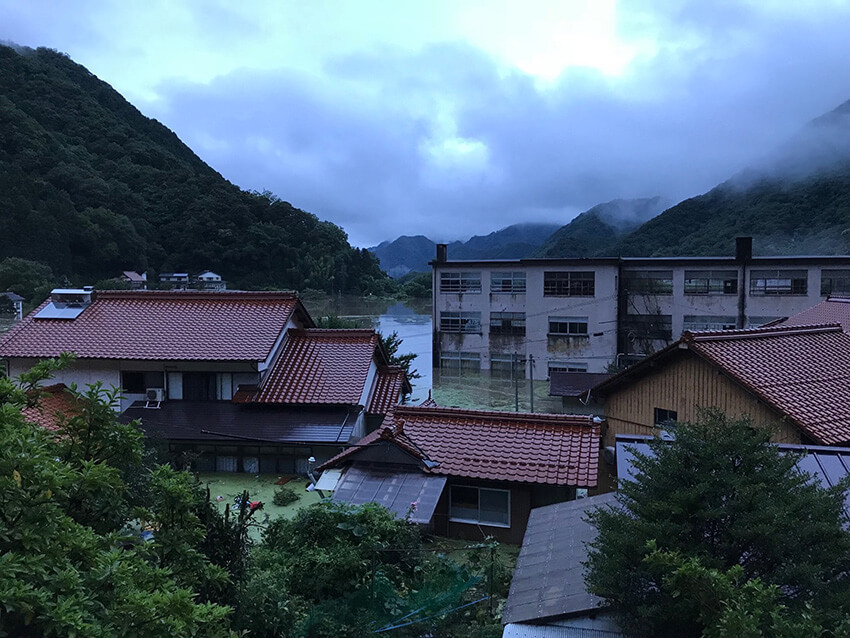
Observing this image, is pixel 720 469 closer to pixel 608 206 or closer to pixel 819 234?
pixel 819 234

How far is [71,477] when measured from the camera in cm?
411

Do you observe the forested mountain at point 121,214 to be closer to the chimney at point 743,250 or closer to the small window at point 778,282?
the chimney at point 743,250

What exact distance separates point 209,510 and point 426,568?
445cm

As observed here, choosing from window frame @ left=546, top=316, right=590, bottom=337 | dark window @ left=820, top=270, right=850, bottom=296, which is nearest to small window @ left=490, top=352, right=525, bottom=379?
window frame @ left=546, top=316, right=590, bottom=337

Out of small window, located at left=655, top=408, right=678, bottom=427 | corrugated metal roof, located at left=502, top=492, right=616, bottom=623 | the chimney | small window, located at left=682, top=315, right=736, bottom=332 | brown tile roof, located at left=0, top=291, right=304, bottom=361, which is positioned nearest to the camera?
corrugated metal roof, located at left=502, top=492, right=616, bottom=623

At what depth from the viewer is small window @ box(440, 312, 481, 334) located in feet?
136

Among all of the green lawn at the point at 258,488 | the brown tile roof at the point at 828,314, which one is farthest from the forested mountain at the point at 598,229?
the green lawn at the point at 258,488

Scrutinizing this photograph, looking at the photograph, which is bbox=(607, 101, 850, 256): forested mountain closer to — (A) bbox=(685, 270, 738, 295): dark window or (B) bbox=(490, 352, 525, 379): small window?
(A) bbox=(685, 270, 738, 295): dark window

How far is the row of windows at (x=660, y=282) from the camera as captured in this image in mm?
34625

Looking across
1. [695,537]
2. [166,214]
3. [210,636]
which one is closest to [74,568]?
[210,636]

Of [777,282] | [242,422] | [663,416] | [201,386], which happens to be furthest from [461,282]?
[663,416]

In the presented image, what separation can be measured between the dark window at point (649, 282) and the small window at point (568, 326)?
3790 mm

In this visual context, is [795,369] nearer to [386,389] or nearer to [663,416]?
[663,416]

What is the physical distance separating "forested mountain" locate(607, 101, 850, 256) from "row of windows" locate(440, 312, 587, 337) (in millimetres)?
24969
